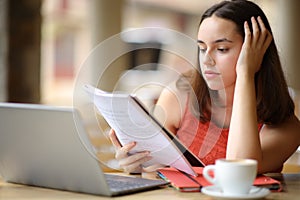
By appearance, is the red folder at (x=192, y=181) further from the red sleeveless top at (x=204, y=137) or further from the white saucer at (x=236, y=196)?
the red sleeveless top at (x=204, y=137)

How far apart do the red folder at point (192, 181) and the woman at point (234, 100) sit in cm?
8

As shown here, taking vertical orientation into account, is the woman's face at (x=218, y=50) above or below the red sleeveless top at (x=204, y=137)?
above

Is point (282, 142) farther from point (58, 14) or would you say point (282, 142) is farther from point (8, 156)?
point (58, 14)

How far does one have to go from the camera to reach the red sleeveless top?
1.77 m

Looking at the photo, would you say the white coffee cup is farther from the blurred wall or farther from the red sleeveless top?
the blurred wall

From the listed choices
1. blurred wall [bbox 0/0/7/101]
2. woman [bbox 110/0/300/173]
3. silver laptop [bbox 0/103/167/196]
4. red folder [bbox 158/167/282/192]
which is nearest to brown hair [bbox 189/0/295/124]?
woman [bbox 110/0/300/173]

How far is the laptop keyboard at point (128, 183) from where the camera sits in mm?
1366

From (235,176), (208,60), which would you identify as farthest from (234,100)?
(235,176)

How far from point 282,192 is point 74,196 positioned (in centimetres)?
44

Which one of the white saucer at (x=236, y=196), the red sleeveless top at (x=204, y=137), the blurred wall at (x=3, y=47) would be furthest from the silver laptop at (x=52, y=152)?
the blurred wall at (x=3, y=47)

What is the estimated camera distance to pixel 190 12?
50.1ft

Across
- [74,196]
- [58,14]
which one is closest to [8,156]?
[74,196]

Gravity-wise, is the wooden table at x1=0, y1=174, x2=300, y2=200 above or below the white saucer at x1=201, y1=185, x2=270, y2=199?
below

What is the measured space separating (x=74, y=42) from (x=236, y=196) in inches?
449
